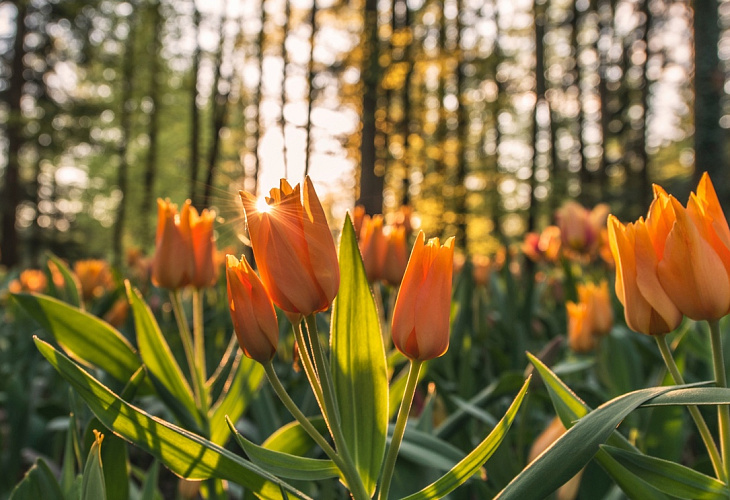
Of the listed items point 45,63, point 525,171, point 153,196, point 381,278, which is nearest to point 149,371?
point 381,278

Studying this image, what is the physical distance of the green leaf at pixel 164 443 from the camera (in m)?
0.63

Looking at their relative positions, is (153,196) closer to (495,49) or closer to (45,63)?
(45,63)

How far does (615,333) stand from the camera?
183 cm

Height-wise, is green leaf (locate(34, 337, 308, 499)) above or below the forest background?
below

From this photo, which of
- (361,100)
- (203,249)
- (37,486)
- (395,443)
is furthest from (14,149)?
(395,443)

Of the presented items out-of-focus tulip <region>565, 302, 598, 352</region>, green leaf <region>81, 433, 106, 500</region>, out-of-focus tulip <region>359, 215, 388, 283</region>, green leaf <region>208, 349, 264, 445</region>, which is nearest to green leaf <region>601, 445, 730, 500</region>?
green leaf <region>81, 433, 106, 500</region>

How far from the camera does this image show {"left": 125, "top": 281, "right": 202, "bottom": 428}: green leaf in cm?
113

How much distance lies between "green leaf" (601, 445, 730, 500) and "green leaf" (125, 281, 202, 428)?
74cm

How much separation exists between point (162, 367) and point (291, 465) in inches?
20.7

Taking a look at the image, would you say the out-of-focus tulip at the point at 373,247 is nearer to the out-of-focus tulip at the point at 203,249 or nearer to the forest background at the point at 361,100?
the out-of-focus tulip at the point at 203,249

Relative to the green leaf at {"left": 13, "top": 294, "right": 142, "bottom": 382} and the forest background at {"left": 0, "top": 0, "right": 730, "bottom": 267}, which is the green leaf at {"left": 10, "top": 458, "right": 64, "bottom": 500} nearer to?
the green leaf at {"left": 13, "top": 294, "right": 142, "bottom": 382}

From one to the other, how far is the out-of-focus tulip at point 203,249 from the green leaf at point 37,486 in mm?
537

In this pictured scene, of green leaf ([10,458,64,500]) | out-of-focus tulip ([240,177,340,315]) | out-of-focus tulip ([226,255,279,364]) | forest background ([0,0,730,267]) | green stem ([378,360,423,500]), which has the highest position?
forest background ([0,0,730,267])

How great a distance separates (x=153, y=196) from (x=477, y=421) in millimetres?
19172
